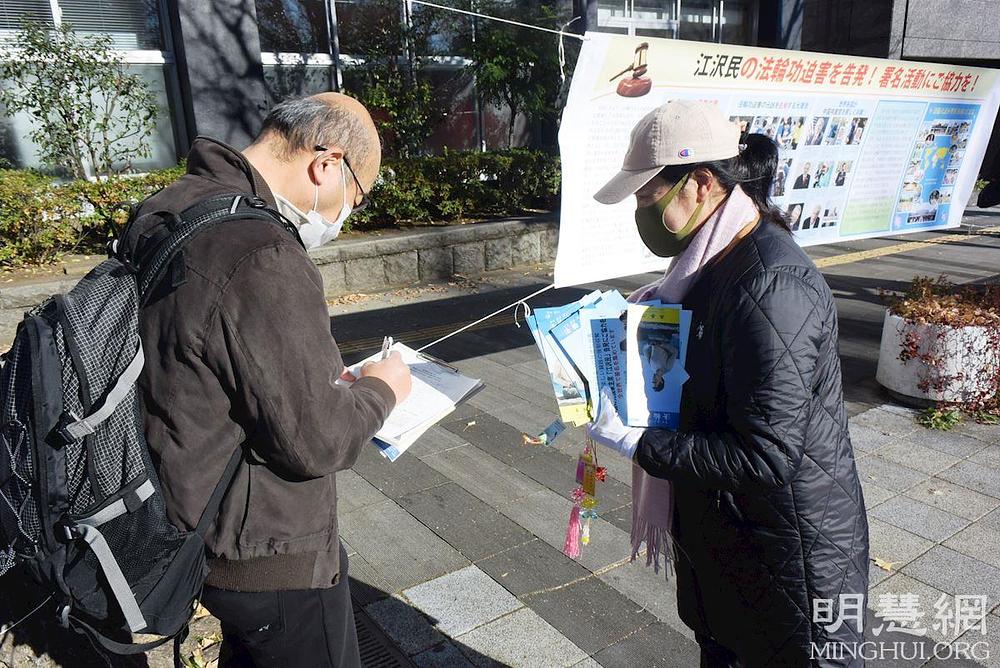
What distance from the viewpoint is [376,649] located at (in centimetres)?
286

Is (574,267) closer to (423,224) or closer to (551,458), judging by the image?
(551,458)

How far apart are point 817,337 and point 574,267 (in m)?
1.90

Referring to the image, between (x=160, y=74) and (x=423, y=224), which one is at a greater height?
(x=160, y=74)

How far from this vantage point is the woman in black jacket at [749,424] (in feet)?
5.46

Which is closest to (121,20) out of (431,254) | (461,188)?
(461,188)

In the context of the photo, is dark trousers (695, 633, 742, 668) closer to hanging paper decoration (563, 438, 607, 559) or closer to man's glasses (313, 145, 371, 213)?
hanging paper decoration (563, 438, 607, 559)

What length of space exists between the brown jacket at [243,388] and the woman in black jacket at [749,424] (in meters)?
0.76

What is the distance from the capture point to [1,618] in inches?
103

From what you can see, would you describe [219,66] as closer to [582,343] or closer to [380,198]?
[380,198]

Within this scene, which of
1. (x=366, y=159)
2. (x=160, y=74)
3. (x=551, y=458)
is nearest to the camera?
(x=366, y=159)

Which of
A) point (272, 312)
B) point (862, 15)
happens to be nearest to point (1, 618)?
point (272, 312)

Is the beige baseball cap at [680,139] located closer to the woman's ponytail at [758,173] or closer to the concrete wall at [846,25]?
the woman's ponytail at [758,173]

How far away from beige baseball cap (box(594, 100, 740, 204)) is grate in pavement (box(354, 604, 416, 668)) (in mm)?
1967

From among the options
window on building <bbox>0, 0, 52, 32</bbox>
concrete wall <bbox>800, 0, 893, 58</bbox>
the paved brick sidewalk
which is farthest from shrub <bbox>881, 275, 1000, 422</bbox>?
concrete wall <bbox>800, 0, 893, 58</bbox>
